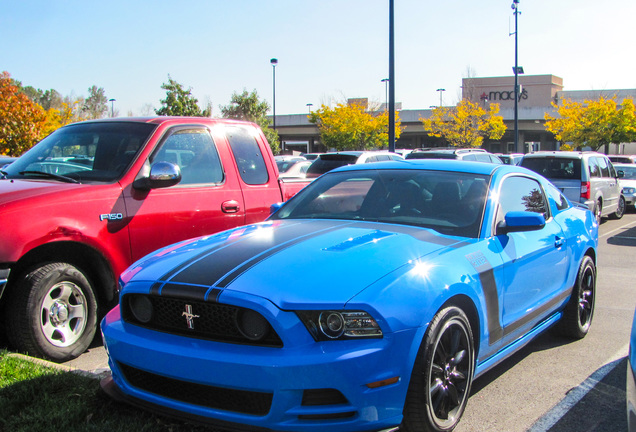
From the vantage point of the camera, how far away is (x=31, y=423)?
10.6 feet

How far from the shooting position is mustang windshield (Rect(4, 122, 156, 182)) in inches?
204

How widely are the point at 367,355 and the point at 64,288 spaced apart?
278 centimetres

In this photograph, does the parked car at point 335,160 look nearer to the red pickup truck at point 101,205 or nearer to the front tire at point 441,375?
the red pickup truck at point 101,205

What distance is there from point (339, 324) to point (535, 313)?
2.22 meters

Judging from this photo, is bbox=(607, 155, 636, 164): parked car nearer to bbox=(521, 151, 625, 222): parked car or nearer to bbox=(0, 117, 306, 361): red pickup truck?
bbox=(521, 151, 625, 222): parked car

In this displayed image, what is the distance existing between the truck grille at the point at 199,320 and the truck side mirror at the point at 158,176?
1.87 m

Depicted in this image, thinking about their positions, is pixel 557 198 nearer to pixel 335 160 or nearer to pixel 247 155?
pixel 247 155

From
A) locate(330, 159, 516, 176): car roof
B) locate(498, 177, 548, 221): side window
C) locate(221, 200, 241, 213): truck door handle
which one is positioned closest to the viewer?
locate(498, 177, 548, 221): side window

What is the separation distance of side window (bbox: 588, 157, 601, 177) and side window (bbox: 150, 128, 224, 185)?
10815 millimetres

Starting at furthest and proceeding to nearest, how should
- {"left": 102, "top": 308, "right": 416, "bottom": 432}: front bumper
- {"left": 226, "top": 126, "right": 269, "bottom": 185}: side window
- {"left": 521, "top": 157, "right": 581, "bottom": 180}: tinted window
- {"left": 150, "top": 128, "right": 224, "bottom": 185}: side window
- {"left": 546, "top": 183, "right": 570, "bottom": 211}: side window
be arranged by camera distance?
1. {"left": 521, "top": 157, "right": 581, "bottom": 180}: tinted window
2. {"left": 226, "top": 126, "right": 269, "bottom": 185}: side window
3. {"left": 150, "top": 128, "right": 224, "bottom": 185}: side window
4. {"left": 546, "top": 183, "right": 570, "bottom": 211}: side window
5. {"left": 102, "top": 308, "right": 416, "bottom": 432}: front bumper

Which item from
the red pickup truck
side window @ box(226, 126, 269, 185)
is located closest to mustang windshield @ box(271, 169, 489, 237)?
the red pickup truck

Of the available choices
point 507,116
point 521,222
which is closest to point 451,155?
point 521,222

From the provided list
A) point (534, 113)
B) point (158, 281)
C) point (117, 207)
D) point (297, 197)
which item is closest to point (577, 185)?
point (297, 197)

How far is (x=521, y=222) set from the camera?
156 inches
